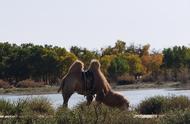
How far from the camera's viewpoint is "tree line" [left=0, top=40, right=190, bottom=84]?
81.5 metres

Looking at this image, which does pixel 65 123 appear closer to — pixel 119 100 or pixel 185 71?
pixel 119 100

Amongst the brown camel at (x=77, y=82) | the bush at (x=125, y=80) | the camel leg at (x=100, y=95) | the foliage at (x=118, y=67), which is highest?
the foliage at (x=118, y=67)

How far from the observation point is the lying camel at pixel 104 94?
17141mm

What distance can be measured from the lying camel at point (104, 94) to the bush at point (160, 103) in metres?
1.18

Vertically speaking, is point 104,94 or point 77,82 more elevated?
point 77,82

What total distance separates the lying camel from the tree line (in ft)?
192

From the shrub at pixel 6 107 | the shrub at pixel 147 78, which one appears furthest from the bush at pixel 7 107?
A: the shrub at pixel 147 78

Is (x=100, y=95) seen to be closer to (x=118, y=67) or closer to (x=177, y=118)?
(x=177, y=118)

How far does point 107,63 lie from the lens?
8706 cm

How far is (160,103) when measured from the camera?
18.3 meters

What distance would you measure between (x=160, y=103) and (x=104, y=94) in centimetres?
184

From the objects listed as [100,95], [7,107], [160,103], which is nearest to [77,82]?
[100,95]

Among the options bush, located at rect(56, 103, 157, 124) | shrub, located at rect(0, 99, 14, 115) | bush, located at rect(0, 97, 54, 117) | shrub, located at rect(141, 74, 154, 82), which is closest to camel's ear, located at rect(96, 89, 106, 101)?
bush, located at rect(0, 97, 54, 117)

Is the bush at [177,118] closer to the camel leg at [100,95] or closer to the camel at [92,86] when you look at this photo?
the camel at [92,86]
